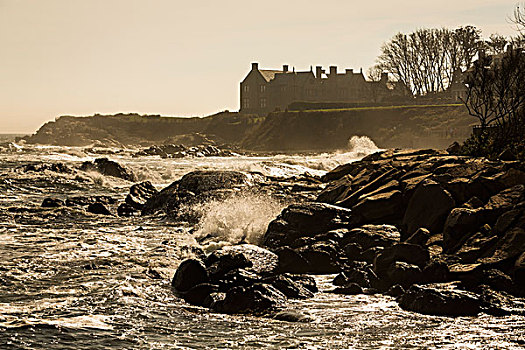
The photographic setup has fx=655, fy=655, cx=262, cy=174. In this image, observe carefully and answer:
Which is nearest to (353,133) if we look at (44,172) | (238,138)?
(238,138)

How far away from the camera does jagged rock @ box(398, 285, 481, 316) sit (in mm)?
11594

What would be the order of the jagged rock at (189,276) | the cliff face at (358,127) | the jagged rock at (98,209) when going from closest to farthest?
the jagged rock at (189,276) < the jagged rock at (98,209) < the cliff face at (358,127)

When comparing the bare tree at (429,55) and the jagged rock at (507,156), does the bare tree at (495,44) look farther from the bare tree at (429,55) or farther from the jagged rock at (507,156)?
the jagged rock at (507,156)

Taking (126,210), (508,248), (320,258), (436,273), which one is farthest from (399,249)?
(126,210)

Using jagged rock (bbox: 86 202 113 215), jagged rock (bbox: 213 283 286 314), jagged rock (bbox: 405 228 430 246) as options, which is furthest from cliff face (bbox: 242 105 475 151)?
jagged rock (bbox: 213 283 286 314)

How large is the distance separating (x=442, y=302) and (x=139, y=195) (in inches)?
703

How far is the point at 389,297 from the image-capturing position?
12828mm

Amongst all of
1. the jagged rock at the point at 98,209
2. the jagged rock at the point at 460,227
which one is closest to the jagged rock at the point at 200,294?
the jagged rock at the point at 460,227

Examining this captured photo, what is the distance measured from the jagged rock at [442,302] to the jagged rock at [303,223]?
5.57m

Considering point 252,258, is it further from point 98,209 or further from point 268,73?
point 268,73

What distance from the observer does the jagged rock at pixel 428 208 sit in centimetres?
A: 1634

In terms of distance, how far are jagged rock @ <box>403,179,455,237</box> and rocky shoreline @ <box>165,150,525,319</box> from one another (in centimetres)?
3

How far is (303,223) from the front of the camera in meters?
18.0

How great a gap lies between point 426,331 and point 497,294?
7.39 ft
